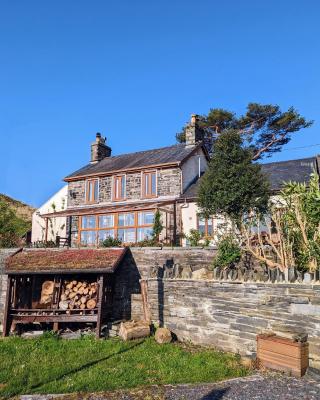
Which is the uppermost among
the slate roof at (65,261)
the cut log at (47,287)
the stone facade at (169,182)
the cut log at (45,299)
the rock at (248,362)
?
the stone facade at (169,182)

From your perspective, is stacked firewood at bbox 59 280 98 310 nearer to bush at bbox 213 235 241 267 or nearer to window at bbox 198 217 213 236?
bush at bbox 213 235 241 267

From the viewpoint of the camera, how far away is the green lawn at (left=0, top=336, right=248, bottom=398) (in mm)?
7684

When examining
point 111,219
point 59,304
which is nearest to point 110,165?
point 111,219

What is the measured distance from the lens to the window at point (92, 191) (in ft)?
88.2

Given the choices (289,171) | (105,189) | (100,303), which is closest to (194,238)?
(289,171)

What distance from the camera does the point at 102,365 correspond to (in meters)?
8.98

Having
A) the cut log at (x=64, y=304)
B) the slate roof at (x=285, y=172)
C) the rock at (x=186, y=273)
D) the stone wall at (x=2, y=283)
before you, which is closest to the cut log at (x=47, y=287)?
the cut log at (x=64, y=304)

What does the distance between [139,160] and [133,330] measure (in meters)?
17.0

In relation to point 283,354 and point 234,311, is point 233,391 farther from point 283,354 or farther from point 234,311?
point 234,311

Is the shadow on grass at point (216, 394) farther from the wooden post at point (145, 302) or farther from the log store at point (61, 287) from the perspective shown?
the log store at point (61, 287)

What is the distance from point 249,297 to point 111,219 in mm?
16364

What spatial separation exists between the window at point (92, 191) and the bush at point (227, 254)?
15.1 metres

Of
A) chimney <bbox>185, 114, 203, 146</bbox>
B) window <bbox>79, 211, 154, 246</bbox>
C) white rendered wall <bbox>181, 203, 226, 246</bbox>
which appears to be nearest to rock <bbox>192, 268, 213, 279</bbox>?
white rendered wall <bbox>181, 203, 226, 246</bbox>

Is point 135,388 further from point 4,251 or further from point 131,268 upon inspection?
point 4,251
